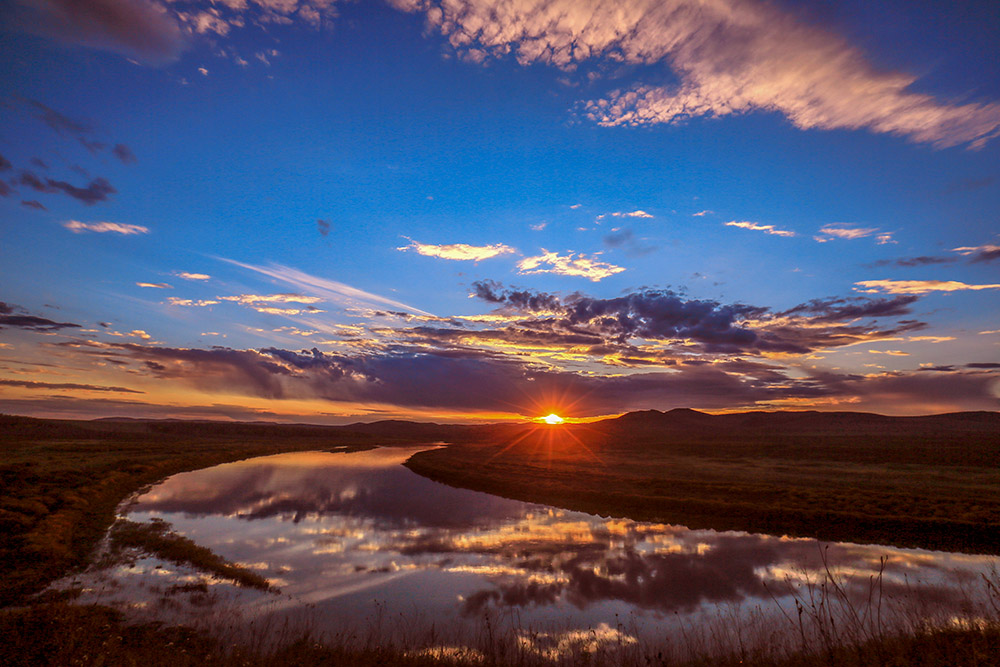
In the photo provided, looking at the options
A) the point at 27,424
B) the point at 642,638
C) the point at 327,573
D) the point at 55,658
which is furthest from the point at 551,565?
the point at 27,424

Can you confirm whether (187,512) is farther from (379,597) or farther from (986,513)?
(986,513)

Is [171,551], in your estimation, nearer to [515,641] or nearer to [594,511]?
[515,641]

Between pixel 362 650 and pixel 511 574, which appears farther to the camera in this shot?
pixel 511 574

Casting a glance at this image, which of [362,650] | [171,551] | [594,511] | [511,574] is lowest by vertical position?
[594,511]

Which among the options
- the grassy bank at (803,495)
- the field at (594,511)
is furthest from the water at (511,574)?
the grassy bank at (803,495)

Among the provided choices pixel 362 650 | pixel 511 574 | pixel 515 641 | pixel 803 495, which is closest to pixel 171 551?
pixel 362 650

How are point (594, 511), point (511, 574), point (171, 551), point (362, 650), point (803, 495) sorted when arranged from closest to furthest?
point (362, 650)
point (511, 574)
point (171, 551)
point (803, 495)
point (594, 511)

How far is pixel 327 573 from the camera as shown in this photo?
57.5 feet

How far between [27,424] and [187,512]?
14798 cm

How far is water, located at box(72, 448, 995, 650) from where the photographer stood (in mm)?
13398

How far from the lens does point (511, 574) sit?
18.0 meters

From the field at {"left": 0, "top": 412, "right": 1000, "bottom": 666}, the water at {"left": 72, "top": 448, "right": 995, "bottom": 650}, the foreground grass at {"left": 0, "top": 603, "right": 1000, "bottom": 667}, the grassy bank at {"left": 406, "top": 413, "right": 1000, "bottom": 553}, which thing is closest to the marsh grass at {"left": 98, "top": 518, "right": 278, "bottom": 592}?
the field at {"left": 0, "top": 412, "right": 1000, "bottom": 666}

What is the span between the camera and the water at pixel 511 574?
44.0 ft

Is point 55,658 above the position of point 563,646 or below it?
above
